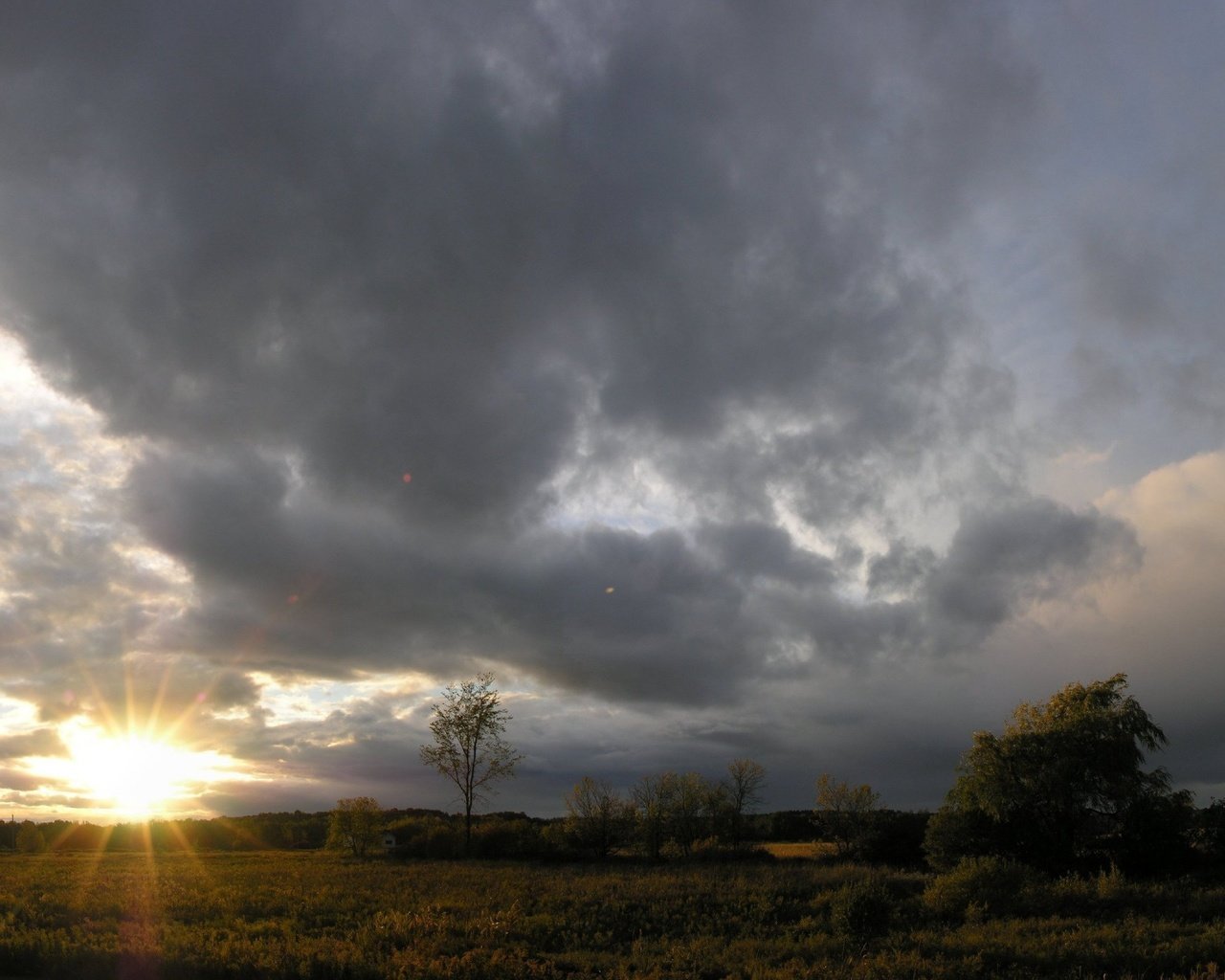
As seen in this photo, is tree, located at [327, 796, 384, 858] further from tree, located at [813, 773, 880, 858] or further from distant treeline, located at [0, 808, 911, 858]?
tree, located at [813, 773, 880, 858]

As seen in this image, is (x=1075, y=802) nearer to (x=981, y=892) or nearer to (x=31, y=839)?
(x=981, y=892)

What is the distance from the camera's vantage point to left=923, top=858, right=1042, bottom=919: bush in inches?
1173

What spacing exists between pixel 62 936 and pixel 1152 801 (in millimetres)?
51103

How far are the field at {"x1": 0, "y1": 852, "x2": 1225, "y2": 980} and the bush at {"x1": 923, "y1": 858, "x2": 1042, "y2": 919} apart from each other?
11 centimetres

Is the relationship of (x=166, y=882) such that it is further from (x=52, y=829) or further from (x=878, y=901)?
Answer: (x=52, y=829)

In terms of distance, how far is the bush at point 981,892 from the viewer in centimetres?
2980

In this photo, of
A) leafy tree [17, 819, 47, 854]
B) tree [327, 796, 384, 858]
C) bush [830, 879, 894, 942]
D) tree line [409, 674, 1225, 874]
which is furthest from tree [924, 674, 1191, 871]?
leafy tree [17, 819, 47, 854]

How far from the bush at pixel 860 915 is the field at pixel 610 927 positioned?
3.2 inches

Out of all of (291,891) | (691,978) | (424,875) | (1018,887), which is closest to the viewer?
(691,978)

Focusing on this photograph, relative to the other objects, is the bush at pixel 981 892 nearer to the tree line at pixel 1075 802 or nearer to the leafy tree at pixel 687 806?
the tree line at pixel 1075 802

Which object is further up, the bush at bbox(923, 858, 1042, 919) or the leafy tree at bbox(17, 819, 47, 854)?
the bush at bbox(923, 858, 1042, 919)

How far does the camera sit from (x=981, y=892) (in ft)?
101

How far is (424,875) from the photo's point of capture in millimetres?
43594

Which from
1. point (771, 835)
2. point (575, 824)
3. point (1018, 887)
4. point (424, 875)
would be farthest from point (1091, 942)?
point (771, 835)
